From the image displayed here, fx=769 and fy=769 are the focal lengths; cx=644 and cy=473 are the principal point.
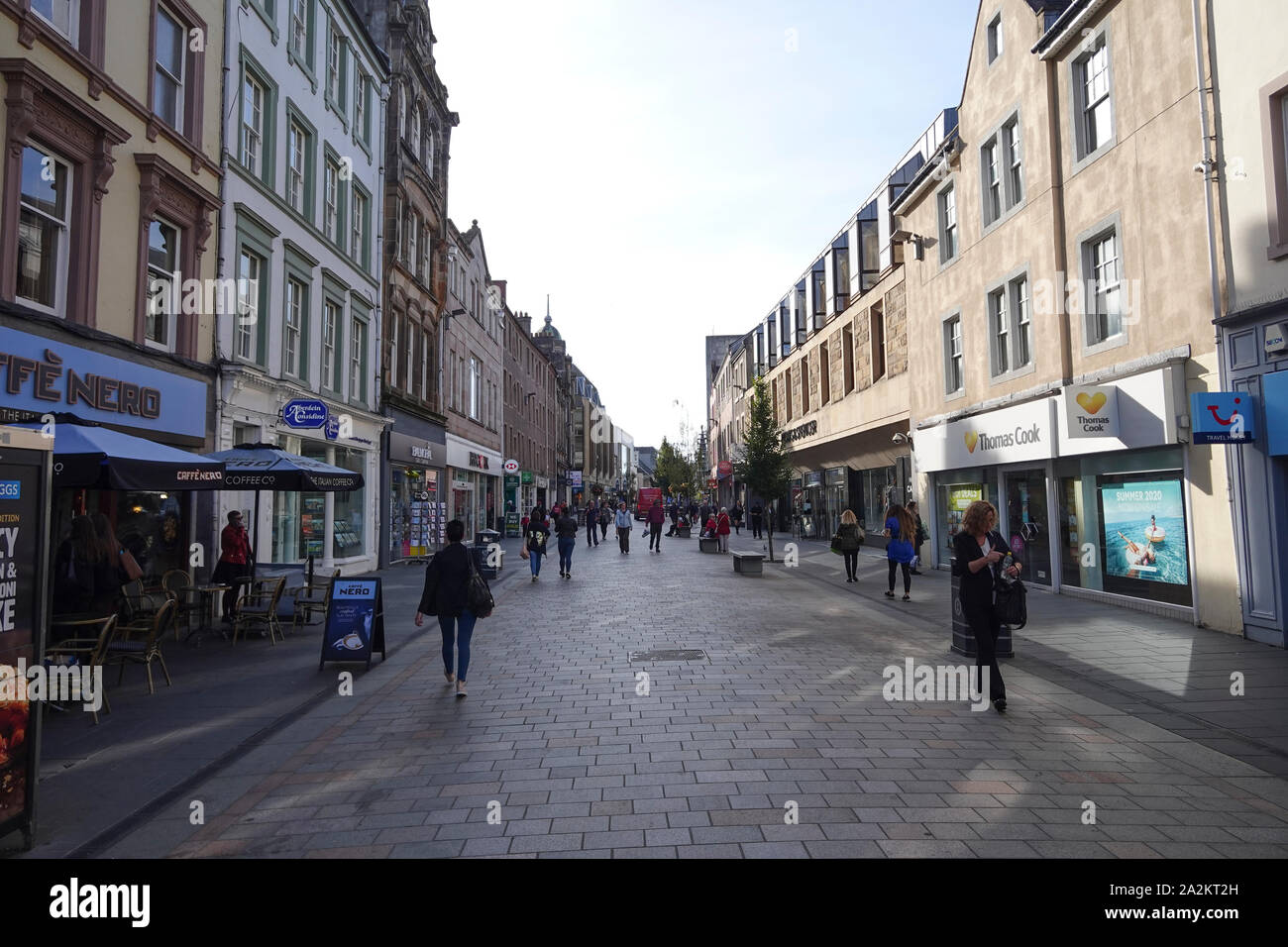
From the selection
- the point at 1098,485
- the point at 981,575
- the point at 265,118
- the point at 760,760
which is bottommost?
the point at 760,760

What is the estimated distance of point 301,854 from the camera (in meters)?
4.04

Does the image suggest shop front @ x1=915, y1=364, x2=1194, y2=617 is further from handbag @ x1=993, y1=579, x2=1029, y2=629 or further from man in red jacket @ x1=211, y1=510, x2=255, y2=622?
man in red jacket @ x1=211, y1=510, x2=255, y2=622

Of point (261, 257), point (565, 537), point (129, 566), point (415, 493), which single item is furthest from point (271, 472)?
point (415, 493)

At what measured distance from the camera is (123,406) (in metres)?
10.7

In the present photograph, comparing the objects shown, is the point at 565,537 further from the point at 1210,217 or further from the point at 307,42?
the point at 1210,217

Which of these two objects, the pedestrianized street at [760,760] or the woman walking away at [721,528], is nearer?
the pedestrianized street at [760,760]

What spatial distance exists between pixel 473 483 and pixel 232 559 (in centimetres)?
2233

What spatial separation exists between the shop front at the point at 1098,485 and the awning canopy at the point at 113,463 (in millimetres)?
10366

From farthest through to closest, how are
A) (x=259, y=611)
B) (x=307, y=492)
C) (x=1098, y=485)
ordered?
(x=307, y=492) → (x=1098, y=485) → (x=259, y=611)

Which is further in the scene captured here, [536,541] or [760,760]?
[536,541]

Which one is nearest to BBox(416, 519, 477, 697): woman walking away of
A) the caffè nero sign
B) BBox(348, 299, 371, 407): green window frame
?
the caffè nero sign

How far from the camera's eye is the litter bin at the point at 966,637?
8.77 meters

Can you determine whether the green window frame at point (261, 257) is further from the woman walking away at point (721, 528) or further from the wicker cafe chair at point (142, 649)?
the woman walking away at point (721, 528)

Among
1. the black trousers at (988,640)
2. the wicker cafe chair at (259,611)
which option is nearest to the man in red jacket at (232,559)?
the wicker cafe chair at (259,611)
